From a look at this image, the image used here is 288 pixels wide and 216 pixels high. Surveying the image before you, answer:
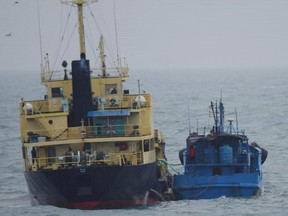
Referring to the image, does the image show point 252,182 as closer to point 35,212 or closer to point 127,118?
point 127,118

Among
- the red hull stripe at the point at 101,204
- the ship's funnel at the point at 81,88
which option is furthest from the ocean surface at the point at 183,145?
the ship's funnel at the point at 81,88

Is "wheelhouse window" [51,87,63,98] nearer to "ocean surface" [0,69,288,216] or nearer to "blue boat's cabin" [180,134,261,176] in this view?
"ocean surface" [0,69,288,216]

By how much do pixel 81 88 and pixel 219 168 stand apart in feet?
26.6

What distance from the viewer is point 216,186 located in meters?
55.8

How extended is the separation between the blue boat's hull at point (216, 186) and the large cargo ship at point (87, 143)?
2.89 feet

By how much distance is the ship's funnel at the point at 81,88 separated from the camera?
5394 cm

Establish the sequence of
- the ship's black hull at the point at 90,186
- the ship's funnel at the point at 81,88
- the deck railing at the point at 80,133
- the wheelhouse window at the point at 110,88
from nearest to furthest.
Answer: the ship's black hull at the point at 90,186
the deck railing at the point at 80,133
the ship's funnel at the point at 81,88
the wheelhouse window at the point at 110,88

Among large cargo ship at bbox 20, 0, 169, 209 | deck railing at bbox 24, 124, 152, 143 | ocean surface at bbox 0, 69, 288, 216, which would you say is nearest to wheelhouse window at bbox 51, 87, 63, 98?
large cargo ship at bbox 20, 0, 169, 209

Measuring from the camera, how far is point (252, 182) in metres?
55.8

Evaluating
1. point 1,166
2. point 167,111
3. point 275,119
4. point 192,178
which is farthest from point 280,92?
point 192,178

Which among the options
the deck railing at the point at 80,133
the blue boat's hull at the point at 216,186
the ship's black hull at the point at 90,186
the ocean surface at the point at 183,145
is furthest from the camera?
the blue boat's hull at the point at 216,186

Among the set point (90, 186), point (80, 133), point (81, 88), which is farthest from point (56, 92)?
point (90, 186)

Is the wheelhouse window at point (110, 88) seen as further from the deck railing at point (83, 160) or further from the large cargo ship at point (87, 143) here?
the deck railing at point (83, 160)

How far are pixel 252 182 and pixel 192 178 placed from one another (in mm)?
2760
